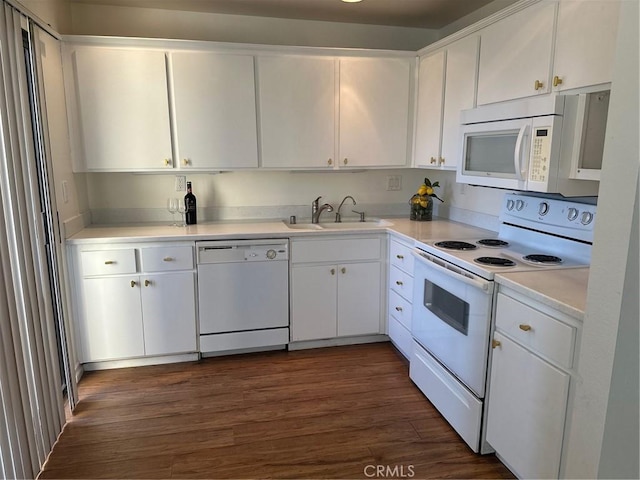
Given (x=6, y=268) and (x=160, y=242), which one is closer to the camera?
(x=6, y=268)

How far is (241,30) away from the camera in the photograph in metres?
3.35

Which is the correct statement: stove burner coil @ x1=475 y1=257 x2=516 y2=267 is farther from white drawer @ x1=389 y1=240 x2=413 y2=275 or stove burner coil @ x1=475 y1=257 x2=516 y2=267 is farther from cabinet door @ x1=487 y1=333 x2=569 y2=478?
white drawer @ x1=389 y1=240 x2=413 y2=275

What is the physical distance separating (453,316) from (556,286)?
0.63m

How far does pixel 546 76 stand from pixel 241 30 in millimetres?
2274

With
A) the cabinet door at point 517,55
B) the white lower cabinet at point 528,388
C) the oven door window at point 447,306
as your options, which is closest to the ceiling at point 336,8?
the cabinet door at point 517,55

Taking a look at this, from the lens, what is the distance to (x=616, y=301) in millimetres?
1040

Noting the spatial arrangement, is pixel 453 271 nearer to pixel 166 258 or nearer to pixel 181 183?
pixel 166 258

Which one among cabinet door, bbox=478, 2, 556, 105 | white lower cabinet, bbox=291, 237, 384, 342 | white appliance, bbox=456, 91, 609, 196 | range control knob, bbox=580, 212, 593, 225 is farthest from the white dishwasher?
range control knob, bbox=580, 212, 593, 225

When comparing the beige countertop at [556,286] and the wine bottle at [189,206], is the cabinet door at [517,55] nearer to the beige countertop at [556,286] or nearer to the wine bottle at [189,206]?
the beige countertop at [556,286]

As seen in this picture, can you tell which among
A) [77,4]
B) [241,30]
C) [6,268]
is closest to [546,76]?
[241,30]

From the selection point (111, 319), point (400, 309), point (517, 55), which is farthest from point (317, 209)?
point (517, 55)

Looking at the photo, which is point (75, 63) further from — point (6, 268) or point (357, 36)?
point (357, 36)

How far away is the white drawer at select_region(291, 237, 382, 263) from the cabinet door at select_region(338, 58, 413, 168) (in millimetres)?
637

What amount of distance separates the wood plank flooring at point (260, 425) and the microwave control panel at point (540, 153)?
1403 millimetres
